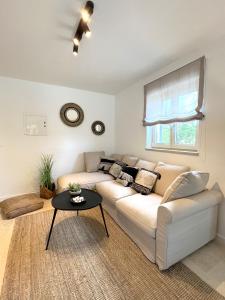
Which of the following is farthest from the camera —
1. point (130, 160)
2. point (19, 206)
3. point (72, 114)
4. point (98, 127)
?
point (98, 127)

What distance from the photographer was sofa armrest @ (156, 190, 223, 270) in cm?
142

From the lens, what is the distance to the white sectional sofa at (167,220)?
1.44 metres

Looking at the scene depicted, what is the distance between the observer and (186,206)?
1.49m

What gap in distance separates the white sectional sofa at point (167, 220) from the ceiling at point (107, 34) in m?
1.61

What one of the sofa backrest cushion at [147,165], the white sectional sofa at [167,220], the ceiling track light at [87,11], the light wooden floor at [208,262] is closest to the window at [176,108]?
the sofa backrest cushion at [147,165]

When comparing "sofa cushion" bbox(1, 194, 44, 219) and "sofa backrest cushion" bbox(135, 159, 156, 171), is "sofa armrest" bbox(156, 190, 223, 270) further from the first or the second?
"sofa cushion" bbox(1, 194, 44, 219)

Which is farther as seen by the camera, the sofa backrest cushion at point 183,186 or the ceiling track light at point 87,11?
the sofa backrest cushion at point 183,186

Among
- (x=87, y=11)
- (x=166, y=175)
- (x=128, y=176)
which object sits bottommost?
(x=128, y=176)

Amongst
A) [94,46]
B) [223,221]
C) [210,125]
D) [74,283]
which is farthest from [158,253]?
[94,46]

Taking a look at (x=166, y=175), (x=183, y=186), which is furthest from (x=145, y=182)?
(x=183, y=186)

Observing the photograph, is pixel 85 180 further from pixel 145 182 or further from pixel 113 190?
pixel 145 182

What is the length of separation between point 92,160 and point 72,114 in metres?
1.15

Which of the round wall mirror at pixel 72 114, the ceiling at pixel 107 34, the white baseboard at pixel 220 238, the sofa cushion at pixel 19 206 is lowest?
the white baseboard at pixel 220 238

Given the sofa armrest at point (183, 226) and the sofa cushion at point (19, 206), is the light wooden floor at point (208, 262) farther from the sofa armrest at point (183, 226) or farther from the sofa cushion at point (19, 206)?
the sofa cushion at point (19, 206)
